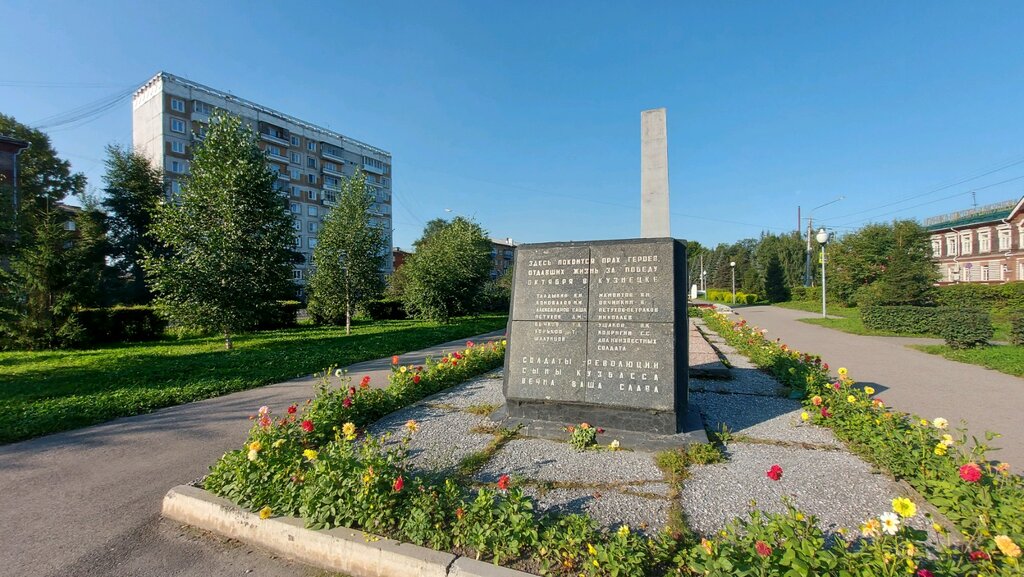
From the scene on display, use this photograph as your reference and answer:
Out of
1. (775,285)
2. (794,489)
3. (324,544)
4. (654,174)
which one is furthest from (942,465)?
(775,285)

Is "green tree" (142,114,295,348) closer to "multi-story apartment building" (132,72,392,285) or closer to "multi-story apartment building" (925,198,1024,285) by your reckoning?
"multi-story apartment building" (132,72,392,285)

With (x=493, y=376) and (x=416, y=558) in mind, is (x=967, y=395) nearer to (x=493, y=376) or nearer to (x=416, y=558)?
(x=493, y=376)

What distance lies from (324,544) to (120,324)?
58.8ft

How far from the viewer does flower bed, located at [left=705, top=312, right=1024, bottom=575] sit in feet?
6.73

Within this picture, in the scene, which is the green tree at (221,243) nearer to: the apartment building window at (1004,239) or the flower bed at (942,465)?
the flower bed at (942,465)

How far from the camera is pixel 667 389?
403 cm

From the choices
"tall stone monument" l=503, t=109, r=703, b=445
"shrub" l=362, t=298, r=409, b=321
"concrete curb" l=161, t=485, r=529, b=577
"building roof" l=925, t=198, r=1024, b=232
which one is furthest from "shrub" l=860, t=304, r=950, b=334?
"building roof" l=925, t=198, r=1024, b=232

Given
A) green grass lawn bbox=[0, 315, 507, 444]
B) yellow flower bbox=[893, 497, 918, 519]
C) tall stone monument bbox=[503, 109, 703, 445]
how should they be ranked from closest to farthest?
1. yellow flower bbox=[893, 497, 918, 519]
2. tall stone monument bbox=[503, 109, 703, 445]
3. green grass lawn bbox=[0, 315, 507, 444]

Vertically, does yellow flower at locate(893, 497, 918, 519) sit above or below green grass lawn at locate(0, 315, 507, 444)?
above

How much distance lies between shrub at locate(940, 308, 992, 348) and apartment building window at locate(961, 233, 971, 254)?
4078 centimetres

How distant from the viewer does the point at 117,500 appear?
3.26 metres

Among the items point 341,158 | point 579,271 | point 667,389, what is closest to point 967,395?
point 667,389

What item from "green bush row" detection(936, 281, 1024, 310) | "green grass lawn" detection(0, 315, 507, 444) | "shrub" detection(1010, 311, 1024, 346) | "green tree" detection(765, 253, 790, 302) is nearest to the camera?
"green grass lawn" detection(0, 315, 507, 444)

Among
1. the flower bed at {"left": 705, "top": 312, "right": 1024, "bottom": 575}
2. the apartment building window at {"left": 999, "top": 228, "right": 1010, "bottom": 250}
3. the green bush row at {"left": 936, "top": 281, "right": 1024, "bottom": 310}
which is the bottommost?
the flower bed at {"left": 705, "top": 312, "right": 1024, "bottom": 575}
